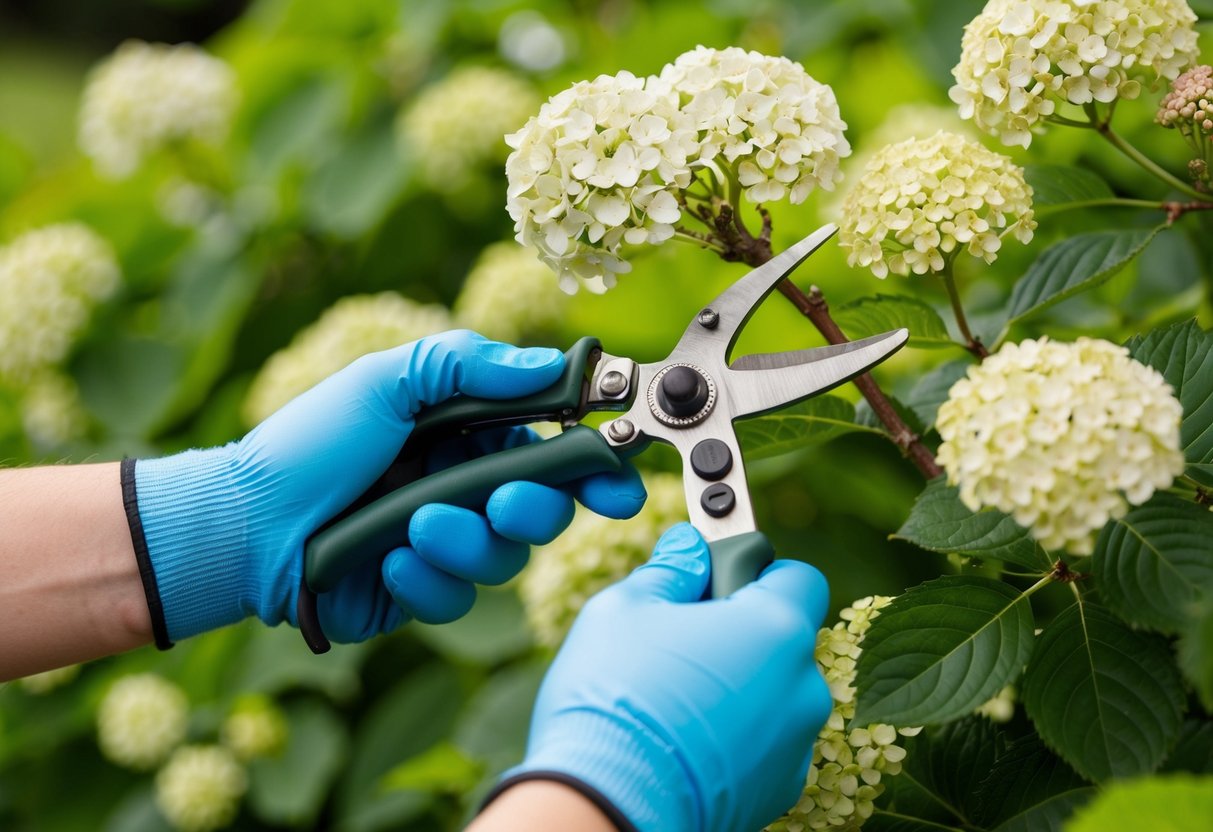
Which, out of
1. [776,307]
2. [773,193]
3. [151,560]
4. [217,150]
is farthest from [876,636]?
[217,150]

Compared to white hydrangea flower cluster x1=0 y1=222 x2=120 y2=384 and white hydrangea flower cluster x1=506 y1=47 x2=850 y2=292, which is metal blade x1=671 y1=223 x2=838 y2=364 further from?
white hydrangea flower cluster x1=0 y1=222 x2=120 y2=384

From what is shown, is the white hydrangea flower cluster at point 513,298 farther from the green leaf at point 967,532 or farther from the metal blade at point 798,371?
the green leaf at point 967,532

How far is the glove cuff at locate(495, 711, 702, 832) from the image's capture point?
892mm

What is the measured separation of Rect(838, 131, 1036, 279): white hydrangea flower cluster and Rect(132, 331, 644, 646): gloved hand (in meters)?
0.37

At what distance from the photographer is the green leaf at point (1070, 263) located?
1182 mm

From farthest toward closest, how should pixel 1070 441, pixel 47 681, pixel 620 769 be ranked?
pixel 47 681 < pixel 620 769 < pixel 1070 441

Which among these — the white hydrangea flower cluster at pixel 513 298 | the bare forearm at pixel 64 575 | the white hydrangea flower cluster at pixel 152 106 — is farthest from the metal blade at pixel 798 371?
the white hydrangea flower cluster at pixel 152 106

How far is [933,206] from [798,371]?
203 mm

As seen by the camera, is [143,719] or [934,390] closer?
[934,390]

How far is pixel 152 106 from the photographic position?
2977 mm

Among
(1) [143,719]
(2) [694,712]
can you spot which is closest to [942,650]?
(2) [694,712]

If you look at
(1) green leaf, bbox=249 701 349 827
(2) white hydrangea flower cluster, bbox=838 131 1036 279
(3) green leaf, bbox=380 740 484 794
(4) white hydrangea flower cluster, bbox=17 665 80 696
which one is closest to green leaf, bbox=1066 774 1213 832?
(2) white hydrangea flower cluster, bbox=838 131 1036 279

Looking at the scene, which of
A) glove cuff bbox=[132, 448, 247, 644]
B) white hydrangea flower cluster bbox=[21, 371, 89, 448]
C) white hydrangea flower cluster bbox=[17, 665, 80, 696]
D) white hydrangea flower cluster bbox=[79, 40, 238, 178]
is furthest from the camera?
white hydrangea flower cluster bbox=[79, 40, 238, 178]

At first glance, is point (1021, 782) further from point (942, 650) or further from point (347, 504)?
point (347, 504)
